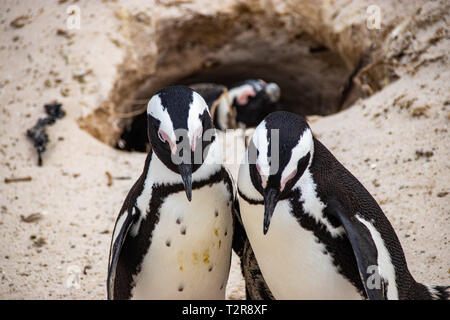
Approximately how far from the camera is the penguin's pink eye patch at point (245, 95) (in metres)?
5.01

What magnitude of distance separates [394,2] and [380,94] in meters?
0.74

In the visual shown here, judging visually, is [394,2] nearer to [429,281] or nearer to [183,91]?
[429,281]

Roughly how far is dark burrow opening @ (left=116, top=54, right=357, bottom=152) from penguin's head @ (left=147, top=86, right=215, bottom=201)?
7.71 feet

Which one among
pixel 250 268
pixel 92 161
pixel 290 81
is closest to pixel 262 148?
pixel 250 268

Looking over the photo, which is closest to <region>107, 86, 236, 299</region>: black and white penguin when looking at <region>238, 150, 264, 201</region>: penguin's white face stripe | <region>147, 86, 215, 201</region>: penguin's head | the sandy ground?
<region>147, 86, 215, 201</region>: penguin's head

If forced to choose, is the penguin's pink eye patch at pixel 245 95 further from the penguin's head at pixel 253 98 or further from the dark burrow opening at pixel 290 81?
the dark burrow opening at pixel 290 81

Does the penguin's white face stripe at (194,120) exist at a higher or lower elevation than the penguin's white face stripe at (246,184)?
higher

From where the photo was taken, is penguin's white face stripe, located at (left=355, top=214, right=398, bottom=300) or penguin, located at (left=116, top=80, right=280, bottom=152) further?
penguin, located at (left=116, top=80, right=280, bottom=152)

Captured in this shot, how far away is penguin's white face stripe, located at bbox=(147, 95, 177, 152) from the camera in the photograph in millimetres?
1648

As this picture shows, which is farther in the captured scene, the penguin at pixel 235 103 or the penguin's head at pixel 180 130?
the penguin at pixel 235 103

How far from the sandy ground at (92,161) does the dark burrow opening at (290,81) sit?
2.33 ft

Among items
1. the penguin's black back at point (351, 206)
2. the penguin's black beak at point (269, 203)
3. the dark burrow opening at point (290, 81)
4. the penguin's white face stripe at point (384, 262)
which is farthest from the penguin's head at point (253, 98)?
the penguin's black beak at point (269, 203)
